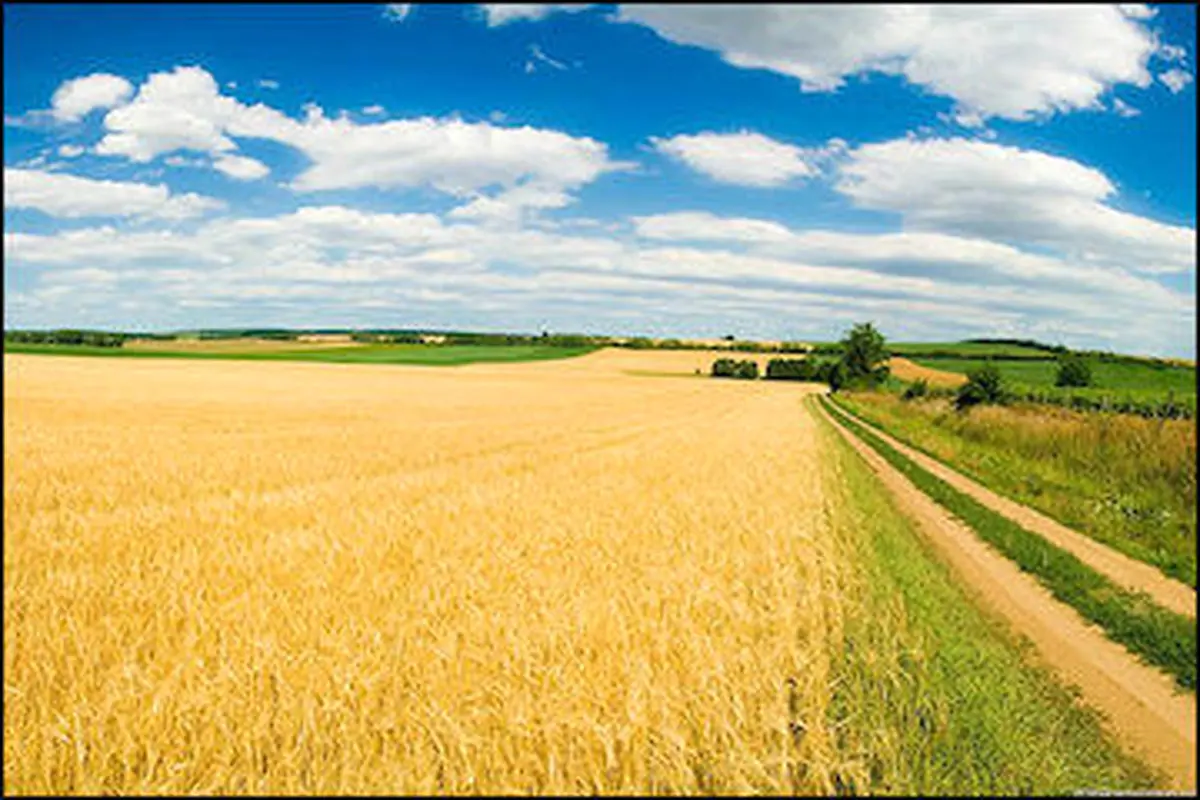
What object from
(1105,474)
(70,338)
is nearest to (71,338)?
(70,338)

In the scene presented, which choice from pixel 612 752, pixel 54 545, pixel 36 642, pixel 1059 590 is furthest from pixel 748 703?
pixel 54 545

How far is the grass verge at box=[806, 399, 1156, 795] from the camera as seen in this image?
4.64 metres

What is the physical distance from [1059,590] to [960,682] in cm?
494

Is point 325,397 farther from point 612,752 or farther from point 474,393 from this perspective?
point 612,752

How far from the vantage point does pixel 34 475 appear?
15.0 metres

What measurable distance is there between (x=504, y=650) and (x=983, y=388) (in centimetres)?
6647

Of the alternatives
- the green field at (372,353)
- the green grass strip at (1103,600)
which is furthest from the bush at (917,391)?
the green grass strip at (1103,600)

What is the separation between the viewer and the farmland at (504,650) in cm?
434

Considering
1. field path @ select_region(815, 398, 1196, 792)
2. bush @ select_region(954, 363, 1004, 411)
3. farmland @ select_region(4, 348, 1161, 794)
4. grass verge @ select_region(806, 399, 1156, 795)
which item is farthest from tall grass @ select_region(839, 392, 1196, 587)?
bush @ select_region(954, 363, 1004, 411)

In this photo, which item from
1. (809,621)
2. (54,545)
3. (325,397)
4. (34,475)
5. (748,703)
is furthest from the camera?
(325,397)

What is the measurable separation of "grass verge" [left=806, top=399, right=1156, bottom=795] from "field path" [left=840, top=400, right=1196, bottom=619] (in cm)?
304

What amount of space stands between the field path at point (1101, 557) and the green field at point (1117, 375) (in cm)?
6624

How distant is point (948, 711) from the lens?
Result: 5.61 meters

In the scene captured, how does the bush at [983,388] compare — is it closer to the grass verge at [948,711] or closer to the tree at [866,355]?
the tree at [866,355]
